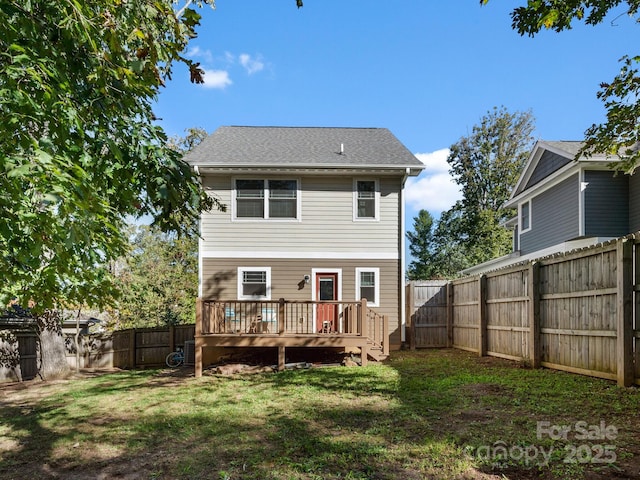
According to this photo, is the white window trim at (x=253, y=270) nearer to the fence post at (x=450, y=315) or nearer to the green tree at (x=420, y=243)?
the fence post at (x=450, y=315)

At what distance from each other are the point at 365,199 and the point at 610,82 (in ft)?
21.3

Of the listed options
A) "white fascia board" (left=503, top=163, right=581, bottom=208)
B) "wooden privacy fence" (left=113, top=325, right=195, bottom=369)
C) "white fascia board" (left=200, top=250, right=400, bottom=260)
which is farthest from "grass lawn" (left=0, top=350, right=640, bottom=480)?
"white fascia board" (left=503, top=163, right=581, bottom=208)

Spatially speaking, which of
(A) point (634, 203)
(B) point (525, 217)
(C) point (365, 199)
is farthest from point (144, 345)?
(A) point (634, 203)

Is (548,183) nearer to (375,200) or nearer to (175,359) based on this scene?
(375,200)

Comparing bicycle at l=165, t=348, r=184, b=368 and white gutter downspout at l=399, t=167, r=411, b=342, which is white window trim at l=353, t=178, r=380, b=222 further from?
bicycle at l=165, t=348, r=184, b=368

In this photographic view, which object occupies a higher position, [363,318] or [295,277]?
[295,277]

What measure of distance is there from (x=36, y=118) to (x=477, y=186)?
30.5 m

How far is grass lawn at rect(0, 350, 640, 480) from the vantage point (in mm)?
3709

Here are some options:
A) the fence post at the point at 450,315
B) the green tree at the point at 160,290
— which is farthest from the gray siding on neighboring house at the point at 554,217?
the green tree at the point at 160,290

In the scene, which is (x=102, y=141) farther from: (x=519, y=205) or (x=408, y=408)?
(x=519, y=205)

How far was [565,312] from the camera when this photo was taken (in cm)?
700

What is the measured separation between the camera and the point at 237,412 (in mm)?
6031

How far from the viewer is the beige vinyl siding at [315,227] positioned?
39.8 ft

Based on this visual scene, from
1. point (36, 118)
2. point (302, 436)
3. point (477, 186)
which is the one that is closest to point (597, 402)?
point (302, 436)
